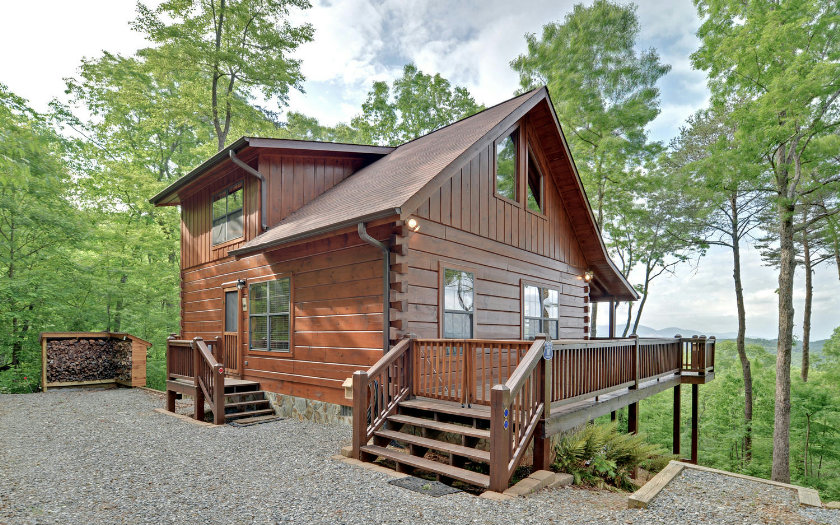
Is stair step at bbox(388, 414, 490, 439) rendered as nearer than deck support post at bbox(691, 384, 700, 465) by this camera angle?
Yes

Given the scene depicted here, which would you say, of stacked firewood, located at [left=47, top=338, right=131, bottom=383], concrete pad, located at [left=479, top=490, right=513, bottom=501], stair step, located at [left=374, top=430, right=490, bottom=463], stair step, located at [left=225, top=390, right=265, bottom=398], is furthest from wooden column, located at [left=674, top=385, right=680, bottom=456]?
stacked firewood, located at [left=47, top=338, right=131, bottom=383]

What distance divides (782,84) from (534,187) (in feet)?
18.4

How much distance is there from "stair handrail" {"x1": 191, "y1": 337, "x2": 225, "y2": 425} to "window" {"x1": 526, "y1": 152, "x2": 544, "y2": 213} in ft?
22.7

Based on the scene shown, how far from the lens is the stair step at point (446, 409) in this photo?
17.2 feet

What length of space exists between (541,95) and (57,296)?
14958 mm

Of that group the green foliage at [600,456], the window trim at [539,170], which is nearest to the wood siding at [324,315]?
the green foliage at [600,456]

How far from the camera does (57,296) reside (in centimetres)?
1373

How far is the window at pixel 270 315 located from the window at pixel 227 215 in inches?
58.4

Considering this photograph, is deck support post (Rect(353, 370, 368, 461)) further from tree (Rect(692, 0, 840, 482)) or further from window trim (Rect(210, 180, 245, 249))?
tree (Rect(692, 0, 840, 482))

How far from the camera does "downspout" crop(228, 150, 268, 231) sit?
347 inches

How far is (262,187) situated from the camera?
905 centimetres

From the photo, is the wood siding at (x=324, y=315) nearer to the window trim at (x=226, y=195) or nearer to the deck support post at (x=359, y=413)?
the window trim at (x=226, y=195)

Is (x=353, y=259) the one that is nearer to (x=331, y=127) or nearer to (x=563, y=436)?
(x=563, y=436)

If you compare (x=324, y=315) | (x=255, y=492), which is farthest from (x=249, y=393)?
(x=255, y=492)
